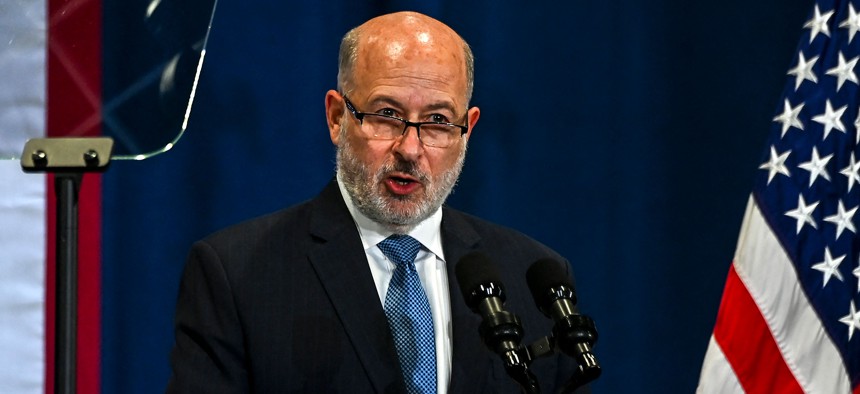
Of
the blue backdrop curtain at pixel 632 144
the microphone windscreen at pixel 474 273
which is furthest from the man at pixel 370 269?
the blue backdrop curtain at pixel 632 144

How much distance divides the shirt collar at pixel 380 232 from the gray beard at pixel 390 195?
0.01 metres

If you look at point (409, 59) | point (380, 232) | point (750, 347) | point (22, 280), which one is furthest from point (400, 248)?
point (750, 347)

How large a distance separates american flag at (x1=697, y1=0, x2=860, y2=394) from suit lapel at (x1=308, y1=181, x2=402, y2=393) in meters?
1.18

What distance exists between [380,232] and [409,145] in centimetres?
18

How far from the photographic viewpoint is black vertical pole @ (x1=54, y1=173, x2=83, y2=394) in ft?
3.35

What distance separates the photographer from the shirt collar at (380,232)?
6.39 ft

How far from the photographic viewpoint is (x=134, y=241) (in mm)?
2752

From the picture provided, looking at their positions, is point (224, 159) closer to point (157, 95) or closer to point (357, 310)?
point (357, 310)

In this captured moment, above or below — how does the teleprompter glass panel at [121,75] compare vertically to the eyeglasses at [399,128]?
below

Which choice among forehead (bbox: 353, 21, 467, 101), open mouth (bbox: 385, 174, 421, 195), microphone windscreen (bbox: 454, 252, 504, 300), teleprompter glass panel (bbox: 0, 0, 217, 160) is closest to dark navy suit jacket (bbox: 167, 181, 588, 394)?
open mouth (bbox: 385, 174, 421, 195)

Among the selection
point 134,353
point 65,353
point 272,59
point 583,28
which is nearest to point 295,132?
point 272,59

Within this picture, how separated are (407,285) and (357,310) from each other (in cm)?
9

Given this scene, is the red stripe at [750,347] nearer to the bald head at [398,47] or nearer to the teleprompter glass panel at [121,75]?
the bald head at [398,47]

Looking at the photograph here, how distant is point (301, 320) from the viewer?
1.83 metres
